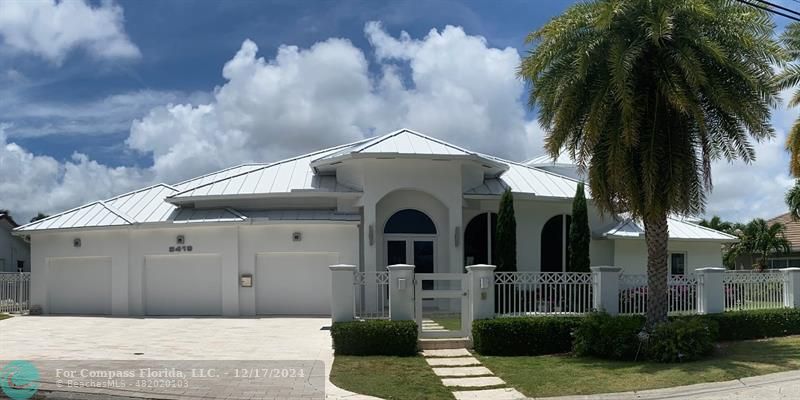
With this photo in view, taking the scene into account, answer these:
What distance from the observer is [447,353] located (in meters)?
14.3

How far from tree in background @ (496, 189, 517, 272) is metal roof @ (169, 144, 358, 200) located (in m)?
5.00

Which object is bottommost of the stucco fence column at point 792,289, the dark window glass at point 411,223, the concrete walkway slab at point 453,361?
the concrete walkway slab at point 453,361

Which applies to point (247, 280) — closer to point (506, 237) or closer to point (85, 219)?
point (85, 219)

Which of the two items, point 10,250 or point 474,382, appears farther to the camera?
point 10,250

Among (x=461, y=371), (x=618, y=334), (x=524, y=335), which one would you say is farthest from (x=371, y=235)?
(x=618, y=334)

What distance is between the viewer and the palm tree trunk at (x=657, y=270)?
14.4 m

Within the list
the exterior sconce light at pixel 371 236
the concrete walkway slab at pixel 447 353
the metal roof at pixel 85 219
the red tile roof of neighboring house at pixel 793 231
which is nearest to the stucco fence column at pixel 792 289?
the concrete walkway slab at pixel 447 353

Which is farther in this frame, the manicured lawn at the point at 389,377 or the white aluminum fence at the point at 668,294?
the white aluminum fence at the point at 668,294

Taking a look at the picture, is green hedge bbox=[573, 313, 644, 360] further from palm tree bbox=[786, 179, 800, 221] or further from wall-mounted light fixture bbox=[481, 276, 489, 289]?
palm tree bbox=[786, 179, 800, 221]

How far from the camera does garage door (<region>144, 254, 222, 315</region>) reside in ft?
74.6

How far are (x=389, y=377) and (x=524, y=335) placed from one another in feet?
12.8

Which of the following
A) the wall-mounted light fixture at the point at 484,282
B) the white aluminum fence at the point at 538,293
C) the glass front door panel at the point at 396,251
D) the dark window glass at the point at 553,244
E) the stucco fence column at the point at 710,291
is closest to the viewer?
the wall-mounted light fixture at the point at 484,282

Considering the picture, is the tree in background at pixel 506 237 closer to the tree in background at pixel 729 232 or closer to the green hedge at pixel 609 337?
the green hedge at pixel 609 337

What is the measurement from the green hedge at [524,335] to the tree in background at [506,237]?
21.0 feet
